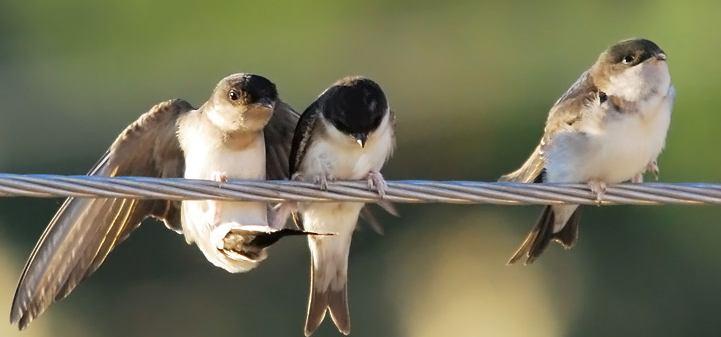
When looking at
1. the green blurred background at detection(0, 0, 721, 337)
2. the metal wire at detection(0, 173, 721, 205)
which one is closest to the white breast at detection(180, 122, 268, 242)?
the metal wire at detection(0, 173, 721, 205)

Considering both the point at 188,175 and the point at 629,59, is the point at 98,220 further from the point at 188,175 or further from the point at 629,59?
the point at 629,59

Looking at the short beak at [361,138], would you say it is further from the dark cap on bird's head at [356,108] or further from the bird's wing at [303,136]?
the bird's wing at [303,136]

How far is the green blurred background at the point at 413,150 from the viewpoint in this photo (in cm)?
1109

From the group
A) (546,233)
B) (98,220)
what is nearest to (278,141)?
(98,220)

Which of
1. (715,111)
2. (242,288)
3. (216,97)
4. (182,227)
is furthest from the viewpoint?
(715,111)

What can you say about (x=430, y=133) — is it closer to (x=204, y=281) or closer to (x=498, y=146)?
(x=498, y=146)

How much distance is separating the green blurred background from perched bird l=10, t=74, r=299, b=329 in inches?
201

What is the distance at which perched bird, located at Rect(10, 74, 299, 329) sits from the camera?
486 centimetres

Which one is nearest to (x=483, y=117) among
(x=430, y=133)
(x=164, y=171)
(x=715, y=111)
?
(x=430, y=133)

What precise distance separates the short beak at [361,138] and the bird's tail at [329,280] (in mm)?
432

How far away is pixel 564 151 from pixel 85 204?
4.51 feet

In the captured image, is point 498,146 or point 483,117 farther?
point 483,117

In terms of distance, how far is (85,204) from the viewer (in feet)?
16.7

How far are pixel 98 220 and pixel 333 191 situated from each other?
1.15 meters
